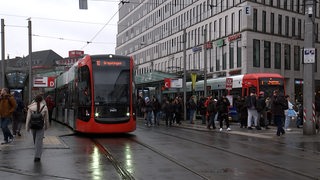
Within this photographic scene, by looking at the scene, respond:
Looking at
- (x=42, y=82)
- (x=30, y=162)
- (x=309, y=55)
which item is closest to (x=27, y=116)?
(x=30, y=162)

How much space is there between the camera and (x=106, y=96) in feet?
64.3

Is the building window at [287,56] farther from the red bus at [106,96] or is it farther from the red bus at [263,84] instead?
the red bus at [106,96]

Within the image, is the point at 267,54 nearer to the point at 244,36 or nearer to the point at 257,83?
the point at 244,36

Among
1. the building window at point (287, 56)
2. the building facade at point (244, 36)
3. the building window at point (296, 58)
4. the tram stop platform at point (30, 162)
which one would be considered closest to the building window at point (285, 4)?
the building facade at point (244, 36)

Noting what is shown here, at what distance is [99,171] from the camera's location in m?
10.6

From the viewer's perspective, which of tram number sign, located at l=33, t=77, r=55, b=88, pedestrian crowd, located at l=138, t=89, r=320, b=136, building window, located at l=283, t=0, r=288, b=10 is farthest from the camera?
building window, located at l=283, t=0, r=288, b=10

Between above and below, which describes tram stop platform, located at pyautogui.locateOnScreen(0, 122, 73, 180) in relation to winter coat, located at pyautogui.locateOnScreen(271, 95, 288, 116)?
below

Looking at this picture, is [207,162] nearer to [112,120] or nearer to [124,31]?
[112,120]

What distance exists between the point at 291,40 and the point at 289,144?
5249 cm

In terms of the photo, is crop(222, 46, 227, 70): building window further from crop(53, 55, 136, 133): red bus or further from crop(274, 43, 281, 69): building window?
crop(53, 55, 136, 133): red bus

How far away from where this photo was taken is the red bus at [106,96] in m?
19.4

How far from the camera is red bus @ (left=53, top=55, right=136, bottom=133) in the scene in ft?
63.6

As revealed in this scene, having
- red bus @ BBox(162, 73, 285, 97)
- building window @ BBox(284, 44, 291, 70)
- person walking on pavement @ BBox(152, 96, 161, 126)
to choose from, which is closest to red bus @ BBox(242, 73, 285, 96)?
red bus @ BBox(162, 73, 285, 97)

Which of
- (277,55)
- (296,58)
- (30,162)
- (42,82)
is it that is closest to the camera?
(30,162)
